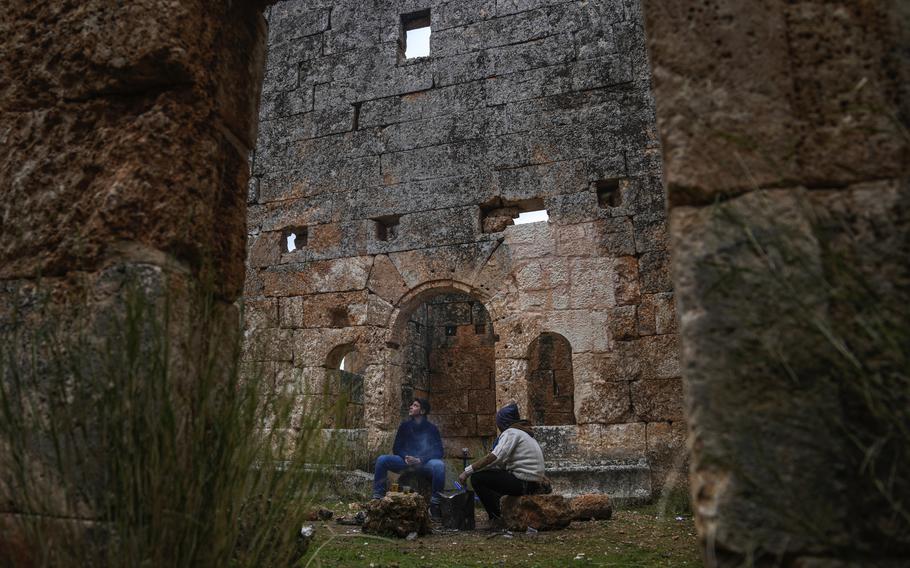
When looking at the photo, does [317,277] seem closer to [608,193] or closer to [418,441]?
[418,441]

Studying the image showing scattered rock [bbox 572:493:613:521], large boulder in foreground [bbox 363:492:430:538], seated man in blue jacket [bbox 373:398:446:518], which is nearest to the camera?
large boulder in foreground [bbox 363:492:430:538]

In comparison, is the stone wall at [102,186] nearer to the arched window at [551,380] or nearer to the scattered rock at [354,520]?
the scattered rock at [354,520]

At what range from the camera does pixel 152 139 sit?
2.33 meters

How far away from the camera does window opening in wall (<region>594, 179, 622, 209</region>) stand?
8.09 meters

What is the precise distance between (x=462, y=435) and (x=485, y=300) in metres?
3.40

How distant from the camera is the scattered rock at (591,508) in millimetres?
6043

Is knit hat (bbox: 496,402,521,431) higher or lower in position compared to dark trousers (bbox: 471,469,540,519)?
higher

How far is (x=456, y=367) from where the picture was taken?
11.2m

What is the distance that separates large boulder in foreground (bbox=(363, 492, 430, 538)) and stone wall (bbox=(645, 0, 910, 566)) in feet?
12.5

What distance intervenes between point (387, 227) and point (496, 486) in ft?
14.7

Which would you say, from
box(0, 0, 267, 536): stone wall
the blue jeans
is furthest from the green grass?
box(0, 0, 267, 536): stone wall

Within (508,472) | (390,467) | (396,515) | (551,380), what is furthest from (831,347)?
(551,380)

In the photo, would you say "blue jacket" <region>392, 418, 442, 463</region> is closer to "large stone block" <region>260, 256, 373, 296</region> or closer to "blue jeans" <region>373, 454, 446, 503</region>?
"blue jeans" <region>373, 454, 446, 503</region>

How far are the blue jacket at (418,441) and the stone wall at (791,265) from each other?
5.16m
